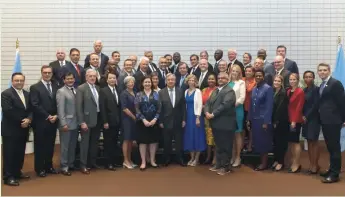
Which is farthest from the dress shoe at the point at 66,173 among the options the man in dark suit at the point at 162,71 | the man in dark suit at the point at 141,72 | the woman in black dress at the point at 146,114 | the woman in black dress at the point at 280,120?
the woman in black dress at the point at 280,120

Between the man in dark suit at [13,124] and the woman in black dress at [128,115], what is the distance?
4.17 ft

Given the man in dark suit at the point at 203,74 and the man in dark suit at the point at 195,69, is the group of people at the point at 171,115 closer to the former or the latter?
the man in dark suit at the point at 203,74

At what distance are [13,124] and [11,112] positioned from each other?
0.15 metres

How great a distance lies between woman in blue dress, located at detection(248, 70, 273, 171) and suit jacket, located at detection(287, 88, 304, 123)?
272mm

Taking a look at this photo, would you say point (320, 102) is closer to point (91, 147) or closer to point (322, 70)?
point (322, 70)

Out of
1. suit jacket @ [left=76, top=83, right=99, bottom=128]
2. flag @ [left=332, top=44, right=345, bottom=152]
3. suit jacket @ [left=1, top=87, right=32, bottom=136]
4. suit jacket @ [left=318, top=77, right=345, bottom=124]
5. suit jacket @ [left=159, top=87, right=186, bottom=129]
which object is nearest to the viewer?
suit jacket @ [left=1, top=87, right=32, bottom=136]

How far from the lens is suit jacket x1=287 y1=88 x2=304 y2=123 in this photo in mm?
5061

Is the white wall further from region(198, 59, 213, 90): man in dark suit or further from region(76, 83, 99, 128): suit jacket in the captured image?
region(76, 83, 99, 128): suit jacket

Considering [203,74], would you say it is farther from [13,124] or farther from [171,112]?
[13,124]

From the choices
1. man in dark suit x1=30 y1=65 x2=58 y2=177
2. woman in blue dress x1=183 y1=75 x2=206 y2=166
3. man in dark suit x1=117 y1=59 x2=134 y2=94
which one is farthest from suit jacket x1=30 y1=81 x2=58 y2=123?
woman in blue dress x1=183 y1=75 x2=206 y2=166

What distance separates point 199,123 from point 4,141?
8.48 ft

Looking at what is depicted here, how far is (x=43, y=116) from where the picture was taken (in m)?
4.88

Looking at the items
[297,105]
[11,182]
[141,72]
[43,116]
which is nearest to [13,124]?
[43,116]

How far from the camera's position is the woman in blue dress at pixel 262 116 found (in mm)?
5160
